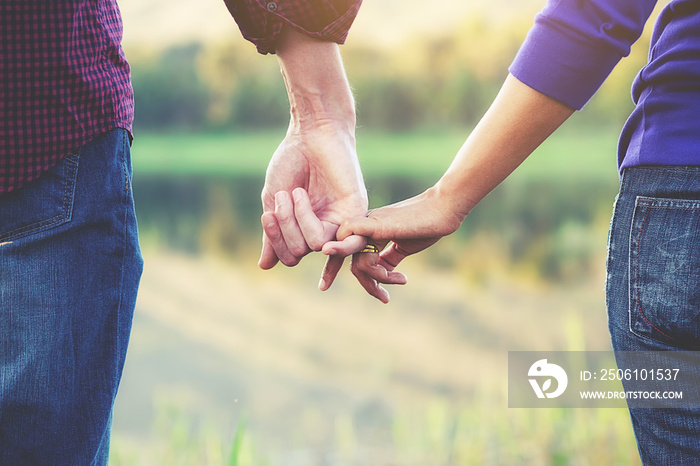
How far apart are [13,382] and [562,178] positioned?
→ 11.1 meters

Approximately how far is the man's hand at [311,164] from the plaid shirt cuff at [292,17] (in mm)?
44

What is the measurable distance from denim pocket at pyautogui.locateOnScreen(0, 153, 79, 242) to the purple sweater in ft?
2.02

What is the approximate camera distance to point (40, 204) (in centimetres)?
86

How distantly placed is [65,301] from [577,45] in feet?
2.44

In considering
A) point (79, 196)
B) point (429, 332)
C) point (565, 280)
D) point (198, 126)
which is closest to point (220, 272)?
point (429, 332)

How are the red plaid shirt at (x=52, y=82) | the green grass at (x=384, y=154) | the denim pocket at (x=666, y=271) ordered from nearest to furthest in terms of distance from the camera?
the denim pocket at (x=666, y=271), the red plaid shirt at (x=52, y=82), the green grass at (x=384, y=154)

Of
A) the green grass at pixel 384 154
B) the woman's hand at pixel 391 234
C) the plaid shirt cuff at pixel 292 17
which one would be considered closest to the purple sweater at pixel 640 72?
the woman's hand at pixel 391 234

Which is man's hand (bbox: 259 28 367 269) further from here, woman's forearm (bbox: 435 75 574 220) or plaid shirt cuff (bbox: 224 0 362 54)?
woman's forearm (bbox: 435 75 574 220)

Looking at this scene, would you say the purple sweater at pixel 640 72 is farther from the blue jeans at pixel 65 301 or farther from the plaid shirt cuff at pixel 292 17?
the blue jeans at pixel 65 301

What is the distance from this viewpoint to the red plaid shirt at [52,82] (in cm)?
83

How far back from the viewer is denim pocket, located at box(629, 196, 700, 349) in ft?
2.37

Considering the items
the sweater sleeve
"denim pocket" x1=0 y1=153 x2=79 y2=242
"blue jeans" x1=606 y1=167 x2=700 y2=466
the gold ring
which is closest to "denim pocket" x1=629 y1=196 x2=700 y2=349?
"blue jeans" x1=606 y1=167 x2=700 y2=466

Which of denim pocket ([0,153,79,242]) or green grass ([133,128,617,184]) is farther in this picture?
green grass ([133,128,617,184])

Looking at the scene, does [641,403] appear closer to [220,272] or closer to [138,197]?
[220,272]
